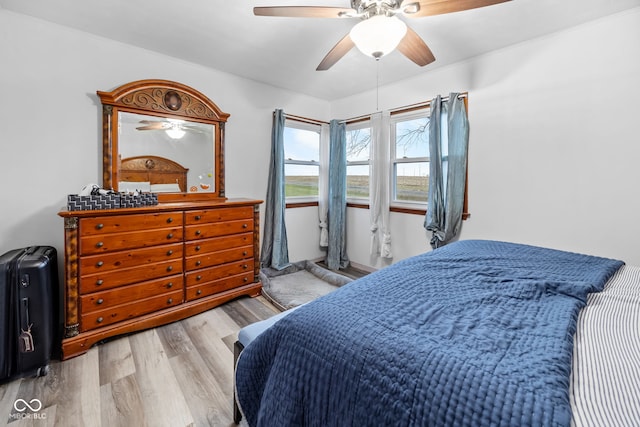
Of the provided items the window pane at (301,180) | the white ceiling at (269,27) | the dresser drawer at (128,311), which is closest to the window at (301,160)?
the window pane at (301,180)

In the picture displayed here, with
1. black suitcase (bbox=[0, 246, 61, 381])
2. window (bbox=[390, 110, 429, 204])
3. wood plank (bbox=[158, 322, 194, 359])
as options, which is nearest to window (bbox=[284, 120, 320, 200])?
window (bbox=[390, 110, 429, 204])

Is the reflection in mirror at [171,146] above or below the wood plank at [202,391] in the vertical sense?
above

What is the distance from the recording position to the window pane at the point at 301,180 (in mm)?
3850

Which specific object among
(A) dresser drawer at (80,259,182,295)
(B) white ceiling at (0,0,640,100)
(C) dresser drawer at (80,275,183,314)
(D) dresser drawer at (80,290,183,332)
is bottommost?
(D) dresser drawer at (80,290,183,332)


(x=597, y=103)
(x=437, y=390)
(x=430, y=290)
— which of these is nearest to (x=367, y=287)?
(x=430, y=290)

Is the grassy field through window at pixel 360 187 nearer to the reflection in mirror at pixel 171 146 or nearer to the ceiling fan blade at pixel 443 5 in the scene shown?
the reflection in mirror at pixel 171 146

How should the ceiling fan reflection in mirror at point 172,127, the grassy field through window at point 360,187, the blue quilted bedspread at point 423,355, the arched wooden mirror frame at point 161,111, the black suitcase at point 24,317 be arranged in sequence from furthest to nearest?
the grassy field through window at point 360,187 < the ceiling fan reflection in mirror at point 172,127 < the arched wooden mirror frame at point 161,111 < the black suitcase at point 24,317 < the blue quilted bedspread at point 423,355

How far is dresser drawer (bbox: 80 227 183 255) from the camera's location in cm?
195

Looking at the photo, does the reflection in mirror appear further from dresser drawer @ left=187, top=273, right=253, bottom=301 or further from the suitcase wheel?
the suitcase wheel

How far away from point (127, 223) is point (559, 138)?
3.52 m

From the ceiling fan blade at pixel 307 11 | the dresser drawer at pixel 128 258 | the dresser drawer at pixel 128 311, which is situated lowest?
the dresser drawer at pixel 128 311

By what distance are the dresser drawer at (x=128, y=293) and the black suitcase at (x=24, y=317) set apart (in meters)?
0.22

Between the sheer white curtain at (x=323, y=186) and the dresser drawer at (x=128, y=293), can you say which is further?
the sheer white curtain at (x=323, y=186)

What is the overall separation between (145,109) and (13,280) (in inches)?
64.2
